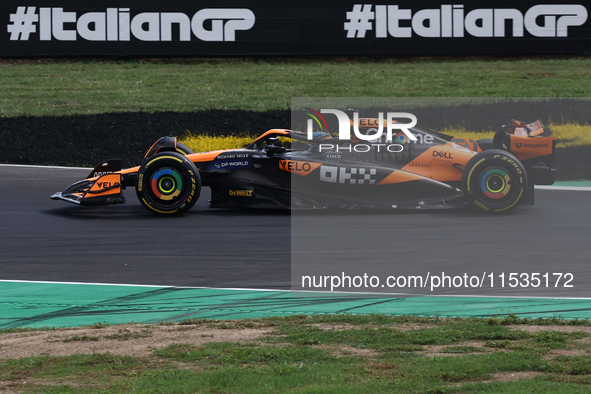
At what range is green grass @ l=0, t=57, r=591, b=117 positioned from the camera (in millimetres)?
18922

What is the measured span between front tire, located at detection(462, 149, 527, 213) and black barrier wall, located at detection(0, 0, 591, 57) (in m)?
11.3

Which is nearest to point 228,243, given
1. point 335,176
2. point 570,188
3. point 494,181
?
point 335,176

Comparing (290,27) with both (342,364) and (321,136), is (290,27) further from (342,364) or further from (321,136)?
(342,364)

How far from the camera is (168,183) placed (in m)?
9.74

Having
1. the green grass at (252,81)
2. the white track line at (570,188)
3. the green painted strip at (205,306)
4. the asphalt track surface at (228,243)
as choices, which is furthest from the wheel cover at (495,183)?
the green grass at (252,81)

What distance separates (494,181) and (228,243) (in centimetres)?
373

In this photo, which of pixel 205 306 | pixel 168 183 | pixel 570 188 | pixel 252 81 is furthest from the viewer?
pixel 252 81

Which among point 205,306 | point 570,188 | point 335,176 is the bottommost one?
point 205,306

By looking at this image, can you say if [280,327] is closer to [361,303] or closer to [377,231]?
[361,303]

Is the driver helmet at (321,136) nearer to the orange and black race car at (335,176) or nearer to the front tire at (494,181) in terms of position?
the orange and black race car at (335,176)

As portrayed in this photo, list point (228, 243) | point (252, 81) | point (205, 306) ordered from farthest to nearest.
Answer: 1. point (252, 81)
2. point (228, 243)
3. point (205, 306)

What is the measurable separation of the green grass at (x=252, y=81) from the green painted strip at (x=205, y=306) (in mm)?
12056

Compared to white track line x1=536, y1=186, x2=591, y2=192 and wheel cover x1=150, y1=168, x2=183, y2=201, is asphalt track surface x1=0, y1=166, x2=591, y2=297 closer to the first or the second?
wheel cover x1=150, y1=168, x2=183, y2=201

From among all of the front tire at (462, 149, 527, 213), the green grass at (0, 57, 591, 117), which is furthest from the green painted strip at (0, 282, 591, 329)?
the green grass at (0, 57, 591, 117)
